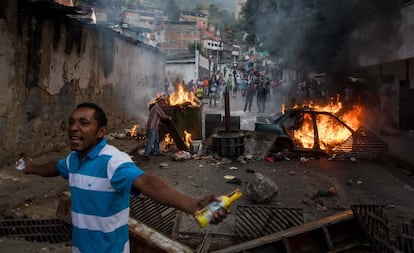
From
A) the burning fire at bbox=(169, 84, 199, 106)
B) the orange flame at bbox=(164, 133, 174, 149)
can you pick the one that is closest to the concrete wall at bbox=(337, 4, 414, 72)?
the burning fire at bbox=(169, 84, 199, 106)

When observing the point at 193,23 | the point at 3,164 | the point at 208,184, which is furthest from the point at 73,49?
the point at 193,23

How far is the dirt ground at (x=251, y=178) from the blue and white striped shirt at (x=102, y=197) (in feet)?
8.67

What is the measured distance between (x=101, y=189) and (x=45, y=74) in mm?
7022

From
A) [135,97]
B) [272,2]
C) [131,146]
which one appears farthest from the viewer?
[272,2]

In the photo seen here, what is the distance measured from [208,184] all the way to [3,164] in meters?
3.88

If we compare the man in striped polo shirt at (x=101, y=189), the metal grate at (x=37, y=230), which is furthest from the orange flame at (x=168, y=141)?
the man in striped polo shirt at (x=101, y=189)

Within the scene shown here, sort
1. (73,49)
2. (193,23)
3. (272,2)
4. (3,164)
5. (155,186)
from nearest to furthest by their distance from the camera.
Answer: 1. (155,186)
2. (3,164)
3. (73,49)
4. (272,2)
5. (193,23)

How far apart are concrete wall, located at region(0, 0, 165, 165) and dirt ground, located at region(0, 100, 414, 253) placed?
56cm

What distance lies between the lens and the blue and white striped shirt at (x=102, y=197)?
6.68 feet

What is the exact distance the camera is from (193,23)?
42.3 m

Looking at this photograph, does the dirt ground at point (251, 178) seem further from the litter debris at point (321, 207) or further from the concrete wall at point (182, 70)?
the concrete wall at point (182, 70)

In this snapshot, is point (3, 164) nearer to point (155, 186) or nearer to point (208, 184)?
point (208, 184)

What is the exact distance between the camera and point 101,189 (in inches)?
81.9

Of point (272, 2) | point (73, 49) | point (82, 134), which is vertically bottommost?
point (82, 134)
